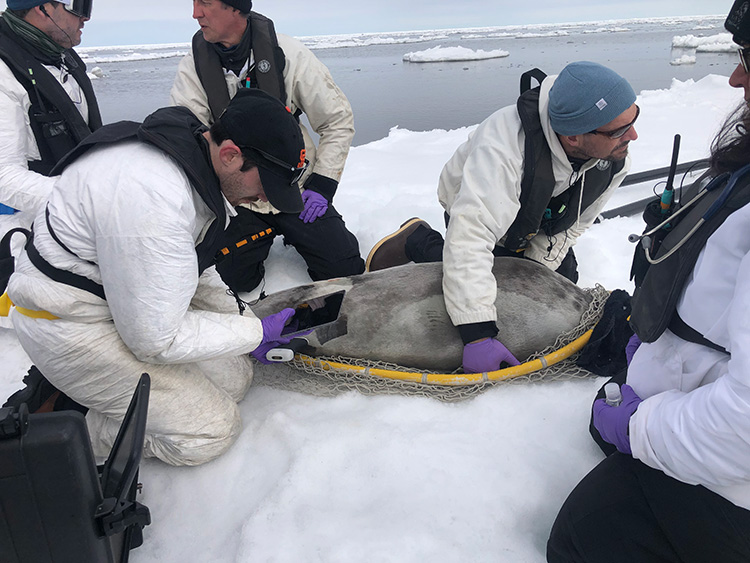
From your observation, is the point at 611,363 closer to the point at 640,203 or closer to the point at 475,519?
the point at 475,519

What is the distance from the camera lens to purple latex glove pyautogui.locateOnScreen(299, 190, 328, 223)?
3.44m

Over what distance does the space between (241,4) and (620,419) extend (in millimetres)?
3055

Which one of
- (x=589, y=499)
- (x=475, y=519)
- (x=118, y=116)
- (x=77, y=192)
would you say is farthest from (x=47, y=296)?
(x=118, y=116)

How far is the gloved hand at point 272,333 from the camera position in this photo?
2.43m

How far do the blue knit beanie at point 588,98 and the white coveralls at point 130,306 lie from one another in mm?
1624

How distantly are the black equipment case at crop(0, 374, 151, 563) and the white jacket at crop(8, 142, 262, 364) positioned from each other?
0.65m

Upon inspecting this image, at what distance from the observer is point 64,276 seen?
1.77 meters

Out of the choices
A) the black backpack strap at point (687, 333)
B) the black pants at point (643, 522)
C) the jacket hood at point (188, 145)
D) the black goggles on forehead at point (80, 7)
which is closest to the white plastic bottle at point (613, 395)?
the black pants at point (643, 522)

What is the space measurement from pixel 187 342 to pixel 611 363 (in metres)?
1.89

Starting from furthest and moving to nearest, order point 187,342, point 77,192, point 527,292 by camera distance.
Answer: point 527,292, point 187,342, point 77,192

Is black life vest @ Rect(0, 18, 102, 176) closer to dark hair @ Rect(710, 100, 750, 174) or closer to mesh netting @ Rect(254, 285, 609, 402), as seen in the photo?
mesh netting @ Rect(254, 285, 609, 402)

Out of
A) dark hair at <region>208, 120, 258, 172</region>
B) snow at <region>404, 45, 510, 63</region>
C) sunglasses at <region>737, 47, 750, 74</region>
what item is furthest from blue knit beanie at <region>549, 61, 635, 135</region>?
snow at <region>404, 45, 510, 63</region>

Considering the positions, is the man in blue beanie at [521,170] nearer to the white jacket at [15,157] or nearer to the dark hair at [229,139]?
the dark hair at [229,139]

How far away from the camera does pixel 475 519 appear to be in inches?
69.8
